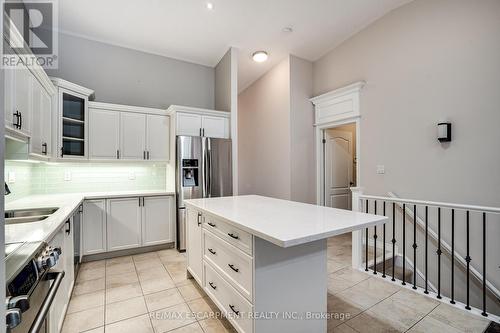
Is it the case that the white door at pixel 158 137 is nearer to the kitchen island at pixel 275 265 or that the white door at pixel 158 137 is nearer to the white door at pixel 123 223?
the white door at pixel 123 223

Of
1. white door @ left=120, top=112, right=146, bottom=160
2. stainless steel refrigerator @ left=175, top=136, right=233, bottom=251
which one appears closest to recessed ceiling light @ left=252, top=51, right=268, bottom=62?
stainless steel refrigerator @ left=175, top=136, right=233, bottom=251

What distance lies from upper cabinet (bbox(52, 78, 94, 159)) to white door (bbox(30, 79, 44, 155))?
0.51 metres

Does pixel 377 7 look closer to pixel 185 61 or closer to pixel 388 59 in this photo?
pixel 388 59

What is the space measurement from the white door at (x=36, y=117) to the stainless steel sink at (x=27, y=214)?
20.6 inches

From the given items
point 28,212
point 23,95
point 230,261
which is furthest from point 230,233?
point 23,95

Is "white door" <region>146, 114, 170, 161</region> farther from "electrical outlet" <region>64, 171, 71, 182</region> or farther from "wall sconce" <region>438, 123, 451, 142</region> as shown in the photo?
"wall sconce" <region>438, 123, 451, 142</region>

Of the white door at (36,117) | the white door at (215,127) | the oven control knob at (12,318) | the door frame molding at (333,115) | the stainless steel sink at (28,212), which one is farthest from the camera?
the door frame molding at (333,115)

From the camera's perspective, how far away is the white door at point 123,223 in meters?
3.22

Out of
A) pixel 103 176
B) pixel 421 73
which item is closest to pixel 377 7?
pixel 421 73

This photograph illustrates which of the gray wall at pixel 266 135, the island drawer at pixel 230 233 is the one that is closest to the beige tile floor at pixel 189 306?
the island drawer at pixel 230 233

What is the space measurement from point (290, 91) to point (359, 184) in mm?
2075

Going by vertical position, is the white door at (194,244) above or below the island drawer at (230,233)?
below

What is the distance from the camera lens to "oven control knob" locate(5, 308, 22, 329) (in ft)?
1.89

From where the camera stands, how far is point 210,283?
2.01 meters
